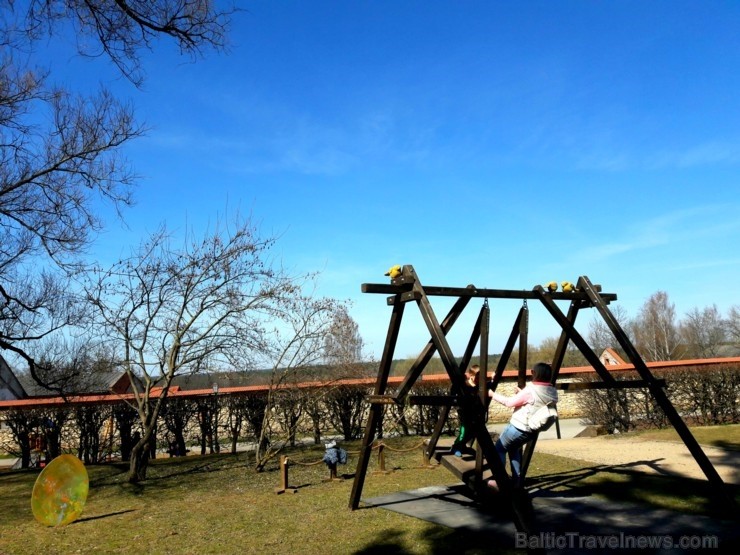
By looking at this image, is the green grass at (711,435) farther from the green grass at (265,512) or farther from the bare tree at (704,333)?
the bare tree at (704,333)

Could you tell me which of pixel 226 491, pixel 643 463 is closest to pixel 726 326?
pixel 643 463

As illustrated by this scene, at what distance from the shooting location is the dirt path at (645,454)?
888 cm

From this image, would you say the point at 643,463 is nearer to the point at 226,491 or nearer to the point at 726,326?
the point at 226,491

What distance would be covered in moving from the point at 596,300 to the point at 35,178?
9.79 metres

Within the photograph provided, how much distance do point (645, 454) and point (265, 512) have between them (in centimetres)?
738

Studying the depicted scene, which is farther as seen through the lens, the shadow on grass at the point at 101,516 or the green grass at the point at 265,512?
the shadow on grass at the point at 101,516

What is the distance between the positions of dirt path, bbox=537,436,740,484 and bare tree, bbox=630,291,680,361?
46.1 m

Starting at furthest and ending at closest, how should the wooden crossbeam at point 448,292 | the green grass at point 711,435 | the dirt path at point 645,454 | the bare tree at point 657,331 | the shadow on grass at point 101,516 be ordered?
1. the bare tree at point 657,331
2. the green grass at point 711,435
3. the dirt path at point 645,454
4. the shadow on grass at point 101,516
5. the wooden crossbeam at point 448,292

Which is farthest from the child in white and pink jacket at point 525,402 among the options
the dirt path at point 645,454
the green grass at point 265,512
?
the dirt path at point 645,454

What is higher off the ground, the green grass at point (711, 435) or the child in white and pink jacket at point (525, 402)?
the child in white and pink jacket at point (525, 402)

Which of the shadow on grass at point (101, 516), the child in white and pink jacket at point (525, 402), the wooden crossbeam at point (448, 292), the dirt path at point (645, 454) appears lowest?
the shadow on grass at point (101, 516)

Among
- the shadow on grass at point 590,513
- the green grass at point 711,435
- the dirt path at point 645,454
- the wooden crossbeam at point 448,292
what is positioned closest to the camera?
the shadow on grass at point 590,513

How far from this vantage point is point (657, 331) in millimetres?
57750

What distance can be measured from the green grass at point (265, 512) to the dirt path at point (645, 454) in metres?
0.67
